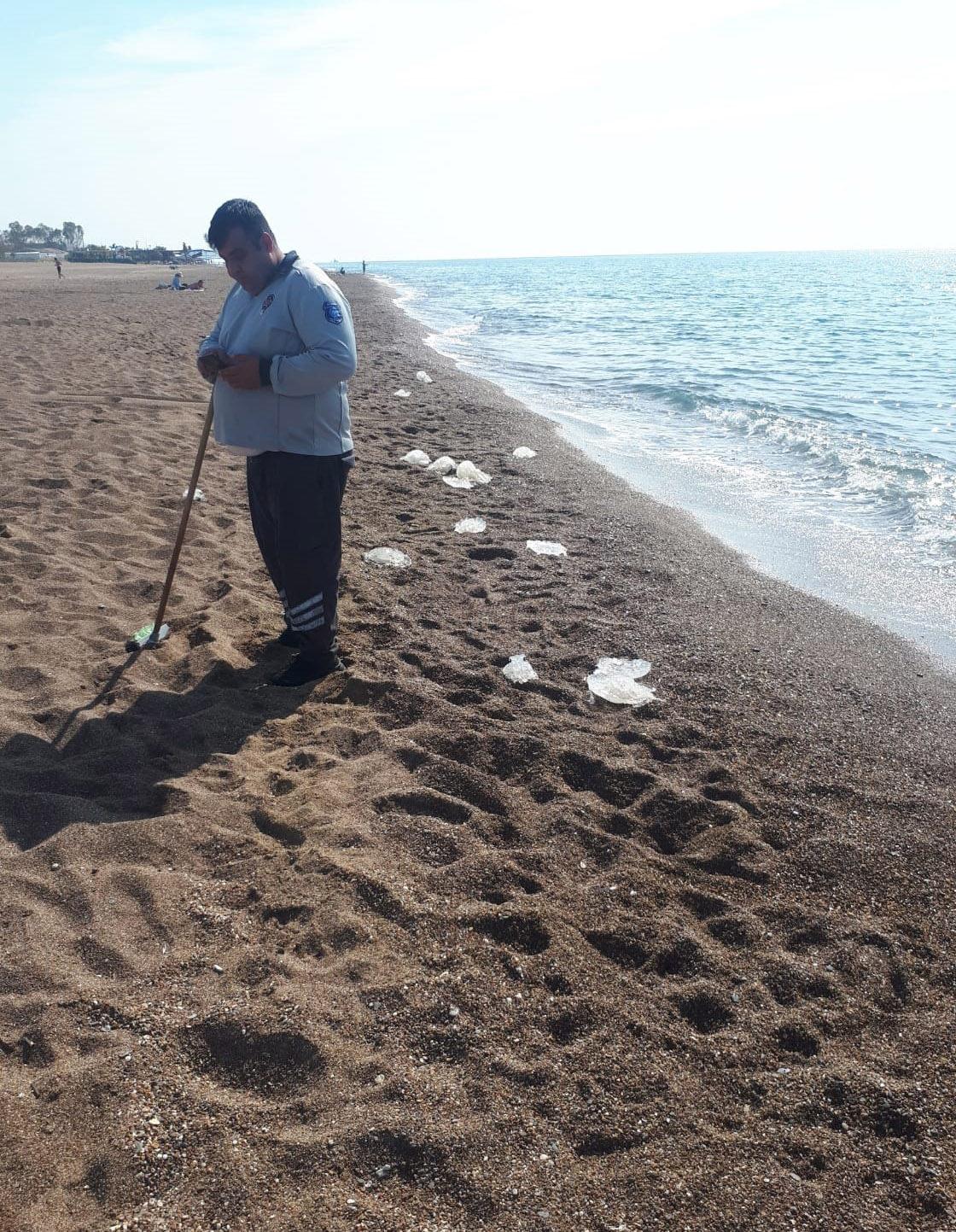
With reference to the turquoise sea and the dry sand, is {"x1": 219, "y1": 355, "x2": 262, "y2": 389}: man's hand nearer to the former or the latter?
the dry sand

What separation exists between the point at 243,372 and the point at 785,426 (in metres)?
10.1

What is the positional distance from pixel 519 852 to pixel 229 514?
4.35m

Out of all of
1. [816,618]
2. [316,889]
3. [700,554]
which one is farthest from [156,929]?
[700,554]

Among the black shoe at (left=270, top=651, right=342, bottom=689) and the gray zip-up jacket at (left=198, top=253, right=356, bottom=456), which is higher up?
the gray zip-up jacket at (left=198, top=253, right=356, bottom=456)

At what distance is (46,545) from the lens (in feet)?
17.1

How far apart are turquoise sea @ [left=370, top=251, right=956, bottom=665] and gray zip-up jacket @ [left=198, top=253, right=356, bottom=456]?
12.4ft

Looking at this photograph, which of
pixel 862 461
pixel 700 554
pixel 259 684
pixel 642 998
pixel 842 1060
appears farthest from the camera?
pixel 862 461

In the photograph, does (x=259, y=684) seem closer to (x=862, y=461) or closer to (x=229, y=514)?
(x=229, y=514)

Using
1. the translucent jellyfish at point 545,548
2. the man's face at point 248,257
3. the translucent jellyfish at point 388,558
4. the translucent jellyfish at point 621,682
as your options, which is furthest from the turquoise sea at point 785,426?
the man's face at point 248,257

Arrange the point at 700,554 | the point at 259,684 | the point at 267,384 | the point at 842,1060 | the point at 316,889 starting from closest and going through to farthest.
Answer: the point at 842,1060, the point at 316,889, the point at 267,384, the point at 259,684, the point at 700,554

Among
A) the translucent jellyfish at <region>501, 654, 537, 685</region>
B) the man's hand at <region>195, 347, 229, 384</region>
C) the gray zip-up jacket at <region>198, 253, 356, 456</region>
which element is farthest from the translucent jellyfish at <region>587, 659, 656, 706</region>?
the man's hand at <region>195, 347, 229, 384</region>

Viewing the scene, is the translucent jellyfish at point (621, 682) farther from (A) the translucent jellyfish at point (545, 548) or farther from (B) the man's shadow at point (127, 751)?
(A) the translucent jellyfish at point (545, 548)

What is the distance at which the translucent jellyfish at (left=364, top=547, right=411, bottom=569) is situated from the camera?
223 inches

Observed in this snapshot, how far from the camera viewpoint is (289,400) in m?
3.58
